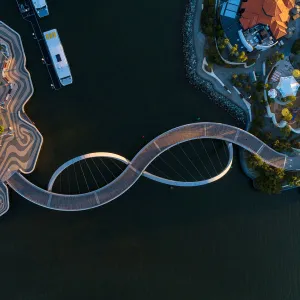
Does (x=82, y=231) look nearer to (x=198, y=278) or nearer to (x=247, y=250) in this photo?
(x=198, y=278)

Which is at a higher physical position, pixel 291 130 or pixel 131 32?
pixel 131 32

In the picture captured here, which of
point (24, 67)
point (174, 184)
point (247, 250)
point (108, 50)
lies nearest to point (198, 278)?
point (247, 250)

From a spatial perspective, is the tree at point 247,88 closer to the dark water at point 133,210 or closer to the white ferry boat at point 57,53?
the dark water at point 133,210

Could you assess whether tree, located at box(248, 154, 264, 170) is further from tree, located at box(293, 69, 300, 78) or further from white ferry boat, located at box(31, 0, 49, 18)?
white ferry boat, located at box(31, 0, 49, 18)

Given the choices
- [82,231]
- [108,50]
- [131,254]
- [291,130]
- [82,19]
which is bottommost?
[131,254]

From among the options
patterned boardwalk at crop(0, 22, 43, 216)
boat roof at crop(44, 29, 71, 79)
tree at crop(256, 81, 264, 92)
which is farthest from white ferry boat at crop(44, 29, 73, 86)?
tree at crop(256, 81, 264, 92)

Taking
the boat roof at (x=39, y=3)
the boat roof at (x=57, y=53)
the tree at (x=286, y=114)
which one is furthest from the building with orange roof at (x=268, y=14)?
the boat roof at (x=39, y=3)

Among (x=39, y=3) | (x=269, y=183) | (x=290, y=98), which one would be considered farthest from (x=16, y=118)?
(x=290, y=98)
